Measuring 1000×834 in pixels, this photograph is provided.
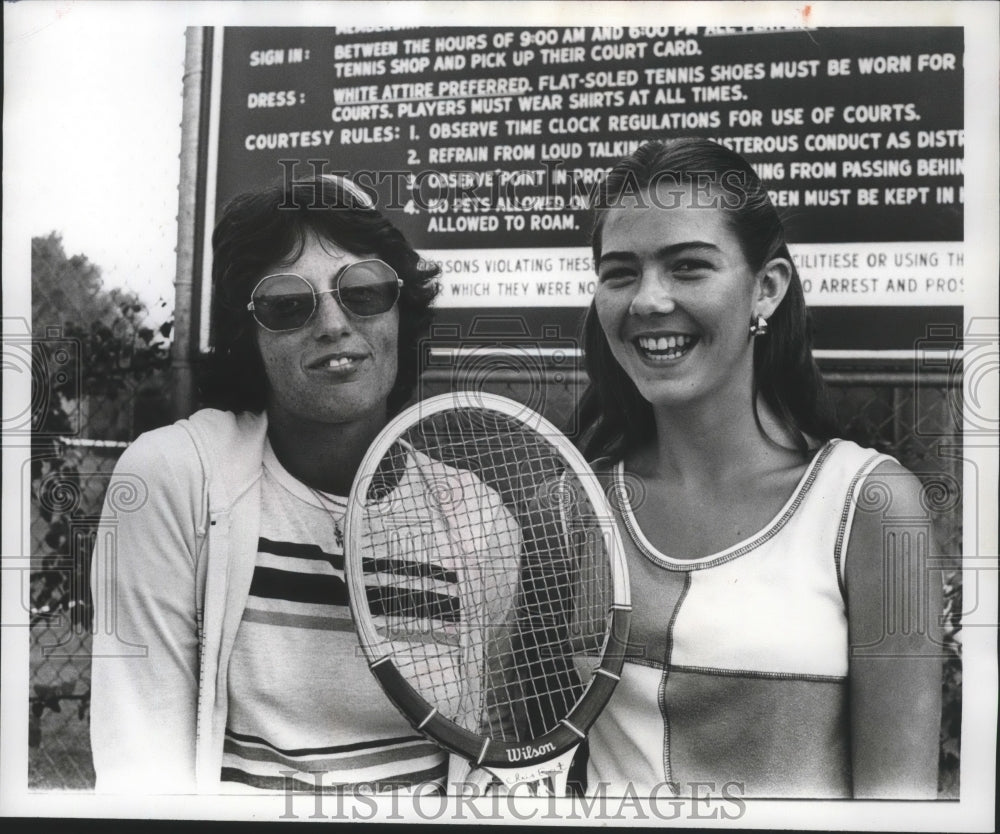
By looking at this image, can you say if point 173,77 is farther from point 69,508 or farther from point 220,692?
point 220,692

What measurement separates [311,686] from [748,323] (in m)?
1.69

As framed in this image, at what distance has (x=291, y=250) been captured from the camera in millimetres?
3150

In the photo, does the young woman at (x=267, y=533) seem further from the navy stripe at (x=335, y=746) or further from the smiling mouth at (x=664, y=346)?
the smiling mouth at (x=664, y=346)

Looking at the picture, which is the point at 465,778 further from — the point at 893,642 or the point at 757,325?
the point at 757,325

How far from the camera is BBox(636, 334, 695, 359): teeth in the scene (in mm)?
3080

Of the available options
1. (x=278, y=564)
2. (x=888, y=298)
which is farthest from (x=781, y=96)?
(x=278, y=564)

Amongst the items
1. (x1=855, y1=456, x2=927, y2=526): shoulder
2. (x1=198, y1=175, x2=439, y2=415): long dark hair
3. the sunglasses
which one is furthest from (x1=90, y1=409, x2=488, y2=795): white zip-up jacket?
(x1=855, y1=456, x2=927, y2=526): shoulder

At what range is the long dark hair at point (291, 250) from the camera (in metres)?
3.17

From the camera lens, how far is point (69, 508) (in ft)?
10.7

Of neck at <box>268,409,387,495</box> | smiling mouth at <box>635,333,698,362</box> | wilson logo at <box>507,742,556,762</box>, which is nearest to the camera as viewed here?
wilson logo at <box>507,742,556,762</box>

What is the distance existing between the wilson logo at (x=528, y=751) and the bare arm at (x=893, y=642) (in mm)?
890

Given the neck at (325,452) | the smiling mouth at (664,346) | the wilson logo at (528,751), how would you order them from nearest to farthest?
the wilson logo at (528,751), the smiling mouth at (664,346), the neck at (325,452)

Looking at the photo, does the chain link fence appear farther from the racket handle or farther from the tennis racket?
the racket handle

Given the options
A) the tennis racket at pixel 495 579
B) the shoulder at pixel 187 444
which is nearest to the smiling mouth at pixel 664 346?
the tennis racket at pixel 495 579
